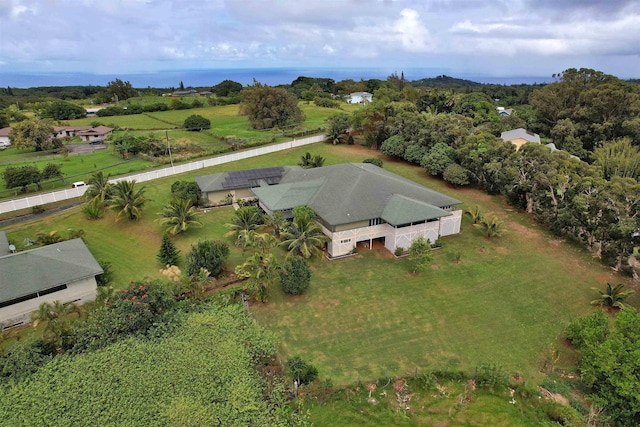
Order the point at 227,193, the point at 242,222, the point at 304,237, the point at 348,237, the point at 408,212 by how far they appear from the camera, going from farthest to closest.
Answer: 1. the point at 227,193
2. the point at 242,222
3. the point at 408,212
4. the point at 348,237
5. the point at 304,237

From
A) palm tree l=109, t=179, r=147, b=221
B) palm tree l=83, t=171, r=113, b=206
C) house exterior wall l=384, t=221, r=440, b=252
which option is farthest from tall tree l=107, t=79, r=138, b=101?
house exterior wall l=384, t=221, r=440, b=252

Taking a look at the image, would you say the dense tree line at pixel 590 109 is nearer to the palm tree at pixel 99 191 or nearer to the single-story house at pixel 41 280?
the palm tree at pixel 99 191

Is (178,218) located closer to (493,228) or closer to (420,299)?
(420,299)

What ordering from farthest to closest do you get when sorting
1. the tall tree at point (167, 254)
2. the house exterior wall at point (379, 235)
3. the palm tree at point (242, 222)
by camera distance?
the palm tree at point (242, 222)
the house exterior wall at point (379, 235)
the tall tree at point (167, 254)

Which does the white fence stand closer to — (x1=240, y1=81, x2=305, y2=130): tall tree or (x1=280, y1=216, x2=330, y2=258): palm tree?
(x1=240, y1=81, x2=305, y2=130): tall tree

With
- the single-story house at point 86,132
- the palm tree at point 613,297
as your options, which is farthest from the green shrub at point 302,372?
the single-story house at point 86,132

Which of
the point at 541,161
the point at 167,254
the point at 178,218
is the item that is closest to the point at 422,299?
the point at 167,254
